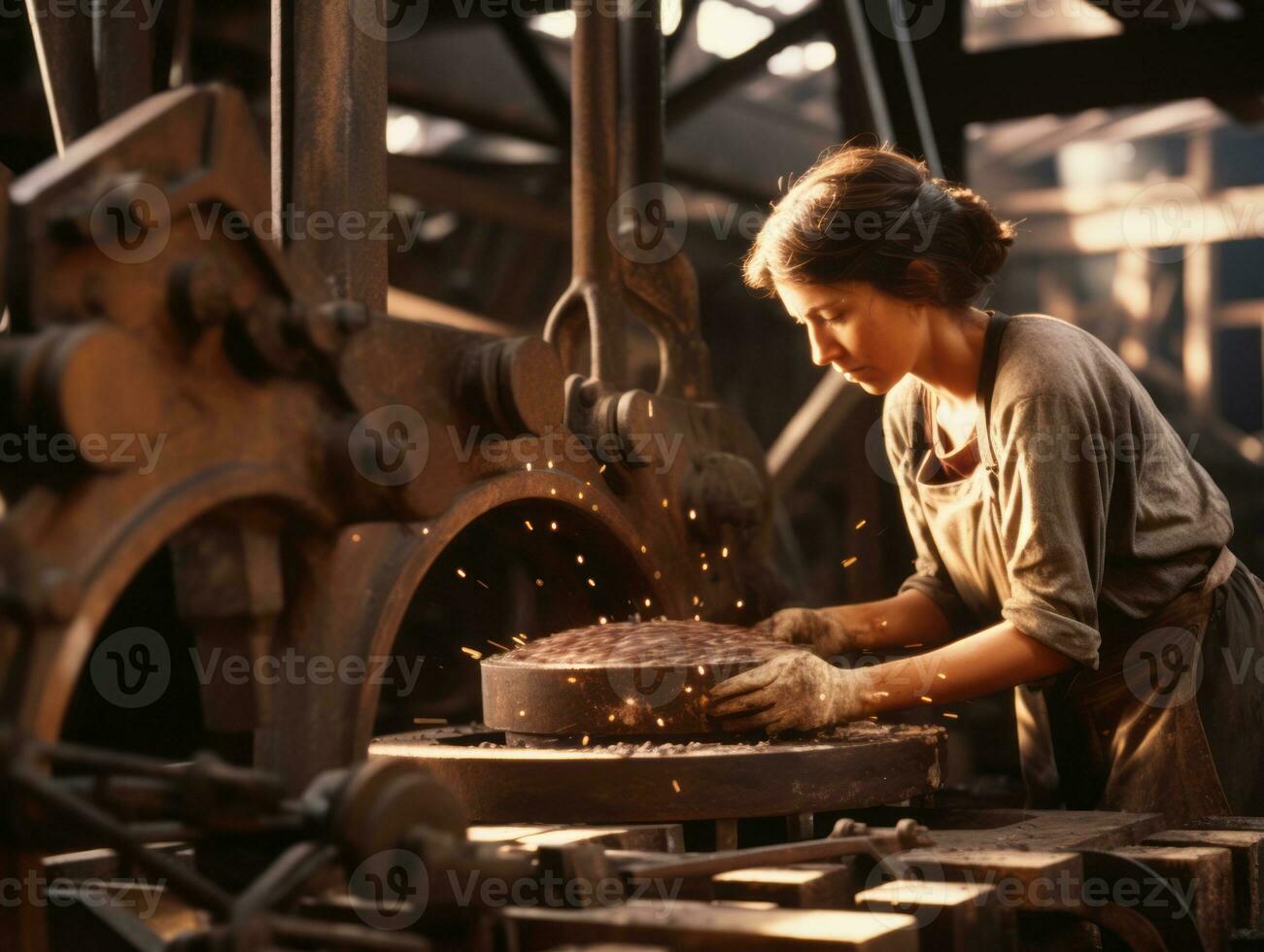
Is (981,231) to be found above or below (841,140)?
below

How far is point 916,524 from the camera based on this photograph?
10.1 feet

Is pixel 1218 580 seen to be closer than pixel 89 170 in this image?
No

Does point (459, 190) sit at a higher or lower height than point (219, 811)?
higher

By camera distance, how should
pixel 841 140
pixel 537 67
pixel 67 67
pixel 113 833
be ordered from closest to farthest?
1. pixel 113 833
2. pixel 67 67
3. pixel 841 140
4. pixel 537 67

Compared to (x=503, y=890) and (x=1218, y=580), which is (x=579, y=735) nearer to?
(x=503, y=890)

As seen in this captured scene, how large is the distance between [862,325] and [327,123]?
0.96m

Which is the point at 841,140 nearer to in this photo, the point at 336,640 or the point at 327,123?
the point at 327,123

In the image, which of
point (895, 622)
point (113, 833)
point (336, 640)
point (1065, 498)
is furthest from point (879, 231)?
point (113, 833)

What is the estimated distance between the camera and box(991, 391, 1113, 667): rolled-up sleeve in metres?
2.46

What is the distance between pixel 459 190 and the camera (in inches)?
220

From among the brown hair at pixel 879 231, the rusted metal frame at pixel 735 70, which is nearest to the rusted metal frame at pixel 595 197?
the brown hair at pixel 879 231

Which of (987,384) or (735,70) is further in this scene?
(735,70)

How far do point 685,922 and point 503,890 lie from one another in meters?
0.26

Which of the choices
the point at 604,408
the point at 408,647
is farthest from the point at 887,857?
the point at 408,647
